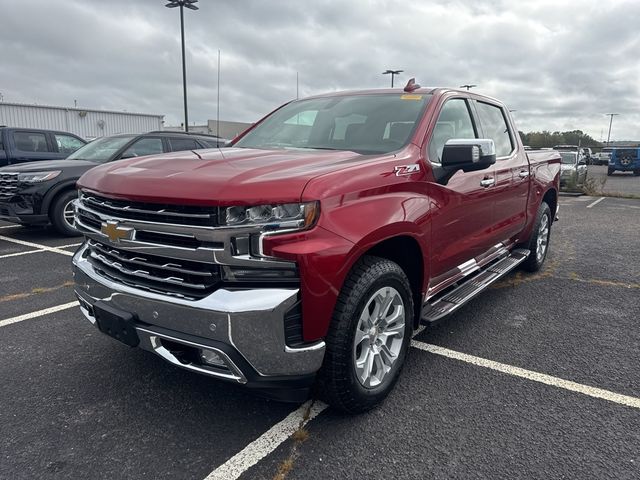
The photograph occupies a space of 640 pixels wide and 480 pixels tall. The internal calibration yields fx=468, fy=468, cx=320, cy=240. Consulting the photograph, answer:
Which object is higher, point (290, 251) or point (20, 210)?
point (290, 251)

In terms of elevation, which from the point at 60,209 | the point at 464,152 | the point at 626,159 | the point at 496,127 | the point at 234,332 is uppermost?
the point at 496,127

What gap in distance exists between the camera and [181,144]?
8.52 meters

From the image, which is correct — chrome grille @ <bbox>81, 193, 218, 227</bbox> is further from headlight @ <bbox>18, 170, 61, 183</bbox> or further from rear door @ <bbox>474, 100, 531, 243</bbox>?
headlight @ <bbox>18, 170, 61, 183</bbox>

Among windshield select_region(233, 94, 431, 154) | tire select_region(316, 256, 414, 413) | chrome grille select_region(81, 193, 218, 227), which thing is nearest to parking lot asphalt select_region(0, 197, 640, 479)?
tire select_region(316, 256, 414, 413)

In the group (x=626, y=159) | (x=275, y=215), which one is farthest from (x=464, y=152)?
(x=626, y=159)

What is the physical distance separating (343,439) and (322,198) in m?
1.23

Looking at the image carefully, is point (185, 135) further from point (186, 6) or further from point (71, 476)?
point (186, 6)

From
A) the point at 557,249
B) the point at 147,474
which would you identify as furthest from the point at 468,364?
the point at 557,249

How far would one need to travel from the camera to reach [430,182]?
293 centimetres

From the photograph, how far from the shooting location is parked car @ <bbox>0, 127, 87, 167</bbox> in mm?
9641

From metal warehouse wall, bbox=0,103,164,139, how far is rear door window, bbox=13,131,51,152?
1287cm

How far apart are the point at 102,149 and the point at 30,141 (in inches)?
131

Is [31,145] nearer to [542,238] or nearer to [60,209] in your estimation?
[60,209]

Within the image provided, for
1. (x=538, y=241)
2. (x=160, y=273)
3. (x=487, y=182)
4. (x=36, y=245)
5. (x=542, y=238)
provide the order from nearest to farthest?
(x=160, y=273), (x=487, y=182), (x=538, y=241), (x=542, y=238), (x=36, y=245)
